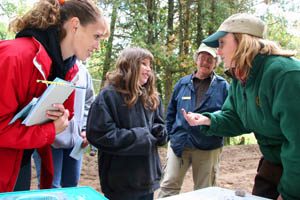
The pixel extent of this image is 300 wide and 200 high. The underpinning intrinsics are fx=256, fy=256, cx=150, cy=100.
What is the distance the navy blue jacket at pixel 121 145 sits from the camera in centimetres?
240

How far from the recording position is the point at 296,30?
10.3 m

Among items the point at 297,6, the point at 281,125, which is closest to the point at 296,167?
the point at 281,125

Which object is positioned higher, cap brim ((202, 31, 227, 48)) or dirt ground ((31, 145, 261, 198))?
cap brim ((202, 31, 227, 48))

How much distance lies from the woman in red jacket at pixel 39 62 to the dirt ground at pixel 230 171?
3068 millimetres

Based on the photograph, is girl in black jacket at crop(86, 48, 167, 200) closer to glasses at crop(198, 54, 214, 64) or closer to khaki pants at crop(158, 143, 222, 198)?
khaki pants at crop(158, 143, 222, 198)

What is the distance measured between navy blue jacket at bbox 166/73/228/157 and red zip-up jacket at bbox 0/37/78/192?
2.10 m

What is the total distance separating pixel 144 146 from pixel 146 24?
6.02 meters

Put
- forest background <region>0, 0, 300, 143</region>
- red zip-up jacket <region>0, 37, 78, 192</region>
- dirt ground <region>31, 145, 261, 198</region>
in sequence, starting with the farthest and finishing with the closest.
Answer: forest background <region>0, 0, 300, 143</region>
dirt ground <region>31, 145, 261, 198</region>
red zip-up jacket <region>0, 37, 78, 192</region>

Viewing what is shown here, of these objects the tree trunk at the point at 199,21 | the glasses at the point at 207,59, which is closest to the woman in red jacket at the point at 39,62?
the glasses at the point at 207,59

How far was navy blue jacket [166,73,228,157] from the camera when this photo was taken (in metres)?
3.32

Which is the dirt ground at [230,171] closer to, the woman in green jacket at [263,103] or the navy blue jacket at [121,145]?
the navy blue jacket at [121,145]

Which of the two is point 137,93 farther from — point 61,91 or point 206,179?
point 206,179

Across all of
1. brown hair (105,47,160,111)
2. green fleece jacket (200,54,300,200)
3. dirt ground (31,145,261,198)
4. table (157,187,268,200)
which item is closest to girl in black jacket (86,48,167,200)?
brown hair (105,47,160,111)

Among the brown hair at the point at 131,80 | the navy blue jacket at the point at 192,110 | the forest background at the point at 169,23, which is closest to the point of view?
the brown hair at the point at 131,80
